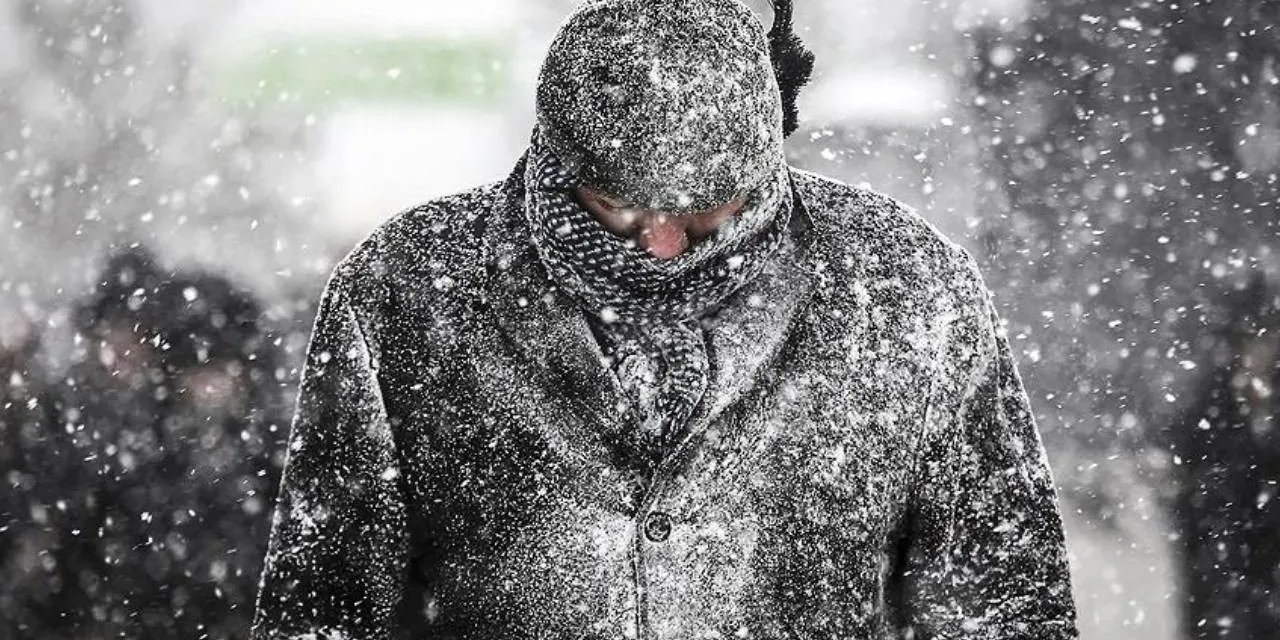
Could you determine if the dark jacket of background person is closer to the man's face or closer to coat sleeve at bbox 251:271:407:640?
coat sleeve at bbox 251:271:407:640

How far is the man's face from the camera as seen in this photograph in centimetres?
171

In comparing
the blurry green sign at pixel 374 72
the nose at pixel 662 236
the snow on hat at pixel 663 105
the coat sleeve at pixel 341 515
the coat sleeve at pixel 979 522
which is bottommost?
the coat sleeve at pixel 341 515

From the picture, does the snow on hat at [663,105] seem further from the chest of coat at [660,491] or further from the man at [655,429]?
the chest of coat at [660,491]

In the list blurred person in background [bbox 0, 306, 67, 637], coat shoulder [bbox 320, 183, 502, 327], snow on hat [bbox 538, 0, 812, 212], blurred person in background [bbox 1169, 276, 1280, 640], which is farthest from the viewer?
blurred person in background [bbox 0, 306, 67, 637]

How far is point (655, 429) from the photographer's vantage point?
1.78m

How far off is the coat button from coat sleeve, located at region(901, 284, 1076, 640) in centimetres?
34

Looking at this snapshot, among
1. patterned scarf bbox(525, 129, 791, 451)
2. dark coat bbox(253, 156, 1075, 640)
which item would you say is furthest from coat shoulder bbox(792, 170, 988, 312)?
patterned scarf bbox(525, 129, 791, 451)

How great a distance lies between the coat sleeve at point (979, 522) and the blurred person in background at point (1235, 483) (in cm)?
524

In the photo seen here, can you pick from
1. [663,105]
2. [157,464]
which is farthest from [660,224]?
[157,464]

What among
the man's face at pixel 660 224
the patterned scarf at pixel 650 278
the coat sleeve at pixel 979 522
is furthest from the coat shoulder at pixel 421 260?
the coat sleeve at pixel 979 522

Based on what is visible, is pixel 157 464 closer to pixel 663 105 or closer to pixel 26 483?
pixel 26 483

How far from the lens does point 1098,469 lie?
6.72 m

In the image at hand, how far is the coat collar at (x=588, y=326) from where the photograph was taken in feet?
5.88

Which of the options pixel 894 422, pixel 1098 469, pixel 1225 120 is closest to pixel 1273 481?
pixel 1098 469
